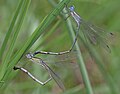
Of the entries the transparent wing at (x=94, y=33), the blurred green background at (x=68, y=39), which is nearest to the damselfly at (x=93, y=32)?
the transparent wing at (x=94, y=33)

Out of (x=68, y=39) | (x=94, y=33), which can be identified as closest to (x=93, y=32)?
(x=94, y=33)

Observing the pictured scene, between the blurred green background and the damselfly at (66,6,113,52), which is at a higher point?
the damselfly at (66,6,113,52)

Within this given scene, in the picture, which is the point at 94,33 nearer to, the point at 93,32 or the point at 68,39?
the point at 93,32

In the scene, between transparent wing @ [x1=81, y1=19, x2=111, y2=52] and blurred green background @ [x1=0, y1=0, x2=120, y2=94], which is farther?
blurred green background @ [x1=0, y1=0, x2=120, y2=94]

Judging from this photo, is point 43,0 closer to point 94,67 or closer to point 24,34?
point 24,34

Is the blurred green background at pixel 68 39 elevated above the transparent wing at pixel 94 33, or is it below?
below

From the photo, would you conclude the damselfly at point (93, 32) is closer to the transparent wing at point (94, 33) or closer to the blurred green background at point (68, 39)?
the transparent wing at point (94, 33)

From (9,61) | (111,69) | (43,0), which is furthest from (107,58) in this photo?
(9,61)

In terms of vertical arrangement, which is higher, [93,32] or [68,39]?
[93,32]

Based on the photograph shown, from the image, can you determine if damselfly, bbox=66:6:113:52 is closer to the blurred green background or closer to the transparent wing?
the transparent wing

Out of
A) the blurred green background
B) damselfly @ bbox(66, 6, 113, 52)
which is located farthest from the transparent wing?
the blurred green background

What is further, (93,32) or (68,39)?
(68,39)
